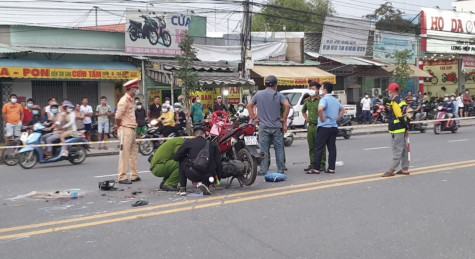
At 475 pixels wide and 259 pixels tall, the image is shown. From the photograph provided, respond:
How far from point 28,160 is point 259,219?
8463 millimetres

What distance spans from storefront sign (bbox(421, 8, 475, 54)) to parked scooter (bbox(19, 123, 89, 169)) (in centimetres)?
3070

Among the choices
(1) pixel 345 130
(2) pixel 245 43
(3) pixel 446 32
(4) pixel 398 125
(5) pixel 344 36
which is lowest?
(1) pixel 345 130

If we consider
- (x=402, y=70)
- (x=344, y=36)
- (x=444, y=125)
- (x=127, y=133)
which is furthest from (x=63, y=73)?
(x=402, y=70)

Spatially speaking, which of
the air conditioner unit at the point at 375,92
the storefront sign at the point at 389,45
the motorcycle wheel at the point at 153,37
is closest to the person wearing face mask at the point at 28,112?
the motorcycle wheel at the point at 153,37

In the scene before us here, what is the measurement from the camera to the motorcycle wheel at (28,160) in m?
13.2

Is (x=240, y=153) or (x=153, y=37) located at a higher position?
(x=153, y=37)

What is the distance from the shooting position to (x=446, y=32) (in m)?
40.8

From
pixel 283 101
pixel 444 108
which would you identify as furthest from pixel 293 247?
pixel 444 108

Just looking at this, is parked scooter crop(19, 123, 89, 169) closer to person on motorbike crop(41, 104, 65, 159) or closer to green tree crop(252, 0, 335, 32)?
person on motorbike crop(41, 104, 65, 159)

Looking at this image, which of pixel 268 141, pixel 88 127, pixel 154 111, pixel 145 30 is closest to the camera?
pixel 268 141

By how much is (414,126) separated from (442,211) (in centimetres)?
1742

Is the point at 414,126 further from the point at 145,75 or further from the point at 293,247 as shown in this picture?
the point at 293,247

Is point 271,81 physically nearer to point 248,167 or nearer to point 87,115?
point 248,167

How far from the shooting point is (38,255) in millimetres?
5336
